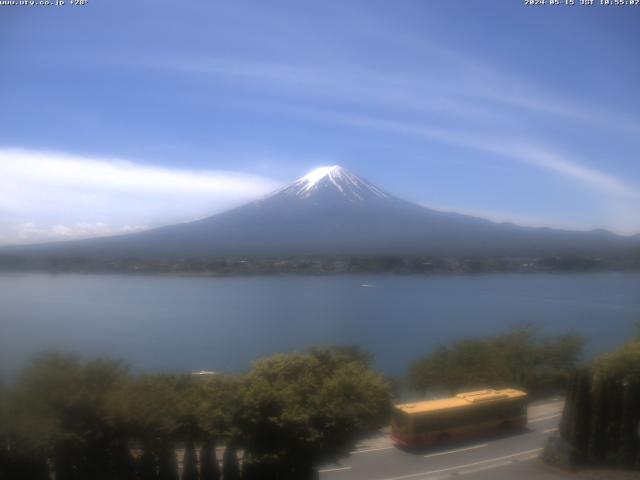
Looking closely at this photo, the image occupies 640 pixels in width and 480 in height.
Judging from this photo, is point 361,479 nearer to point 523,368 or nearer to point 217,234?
point 523,368

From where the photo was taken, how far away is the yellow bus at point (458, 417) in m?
4.38

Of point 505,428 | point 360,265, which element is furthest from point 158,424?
point 360,265

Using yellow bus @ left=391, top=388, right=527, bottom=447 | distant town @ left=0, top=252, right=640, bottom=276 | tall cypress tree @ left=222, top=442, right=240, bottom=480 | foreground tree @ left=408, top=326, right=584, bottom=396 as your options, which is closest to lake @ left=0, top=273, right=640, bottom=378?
distant town @ left=0, top=252, right=640, bottom=276

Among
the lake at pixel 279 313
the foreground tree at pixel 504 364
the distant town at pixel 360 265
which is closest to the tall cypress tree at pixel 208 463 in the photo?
the lake at pixel 279 313

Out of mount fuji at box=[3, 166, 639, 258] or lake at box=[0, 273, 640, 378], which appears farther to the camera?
mount fuji at box=[3, 166, 639, 258]

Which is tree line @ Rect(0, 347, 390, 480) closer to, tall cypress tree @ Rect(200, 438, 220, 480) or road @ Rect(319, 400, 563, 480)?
tall cypress tree @ Rect(200, 438, 220, 480)

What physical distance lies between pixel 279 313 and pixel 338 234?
1217 cm

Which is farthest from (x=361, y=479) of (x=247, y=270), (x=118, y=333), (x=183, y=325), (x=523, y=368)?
(x=247, y=270)

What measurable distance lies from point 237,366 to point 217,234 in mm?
16135

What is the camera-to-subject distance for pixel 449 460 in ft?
13.4

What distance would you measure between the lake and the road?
241cm

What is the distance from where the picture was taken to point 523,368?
619 cm

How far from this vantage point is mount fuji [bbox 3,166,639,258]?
19.7 meters

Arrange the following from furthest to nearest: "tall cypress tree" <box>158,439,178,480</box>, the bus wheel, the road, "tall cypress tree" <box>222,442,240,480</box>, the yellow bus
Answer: the bus wheel, the yellow bus, the road, "tall cypress tree" <box>222,442,240,480</box>, "tall cypress tree" <box>158,439,178,480</box>
